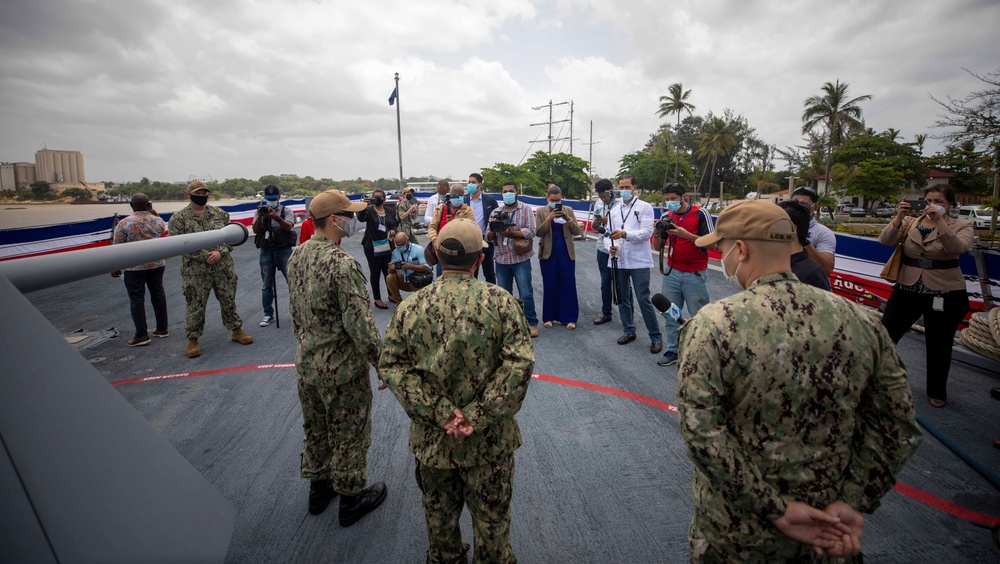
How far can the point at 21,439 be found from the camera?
96 centimetres

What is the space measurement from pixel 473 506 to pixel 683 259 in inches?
150

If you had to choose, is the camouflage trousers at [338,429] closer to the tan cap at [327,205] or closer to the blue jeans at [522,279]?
the tan cap at [327,205]

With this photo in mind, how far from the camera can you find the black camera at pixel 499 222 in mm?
5895

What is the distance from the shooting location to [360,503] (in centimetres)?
291

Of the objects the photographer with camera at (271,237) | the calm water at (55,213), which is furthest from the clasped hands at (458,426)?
the calm water at (55,213)

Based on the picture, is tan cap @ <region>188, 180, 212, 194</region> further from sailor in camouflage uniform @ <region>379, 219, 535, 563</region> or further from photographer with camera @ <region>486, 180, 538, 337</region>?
sailor in camouflage uniform @ <region>379, 219, 535, 563</region>

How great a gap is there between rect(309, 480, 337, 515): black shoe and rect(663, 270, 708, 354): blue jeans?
3743mm

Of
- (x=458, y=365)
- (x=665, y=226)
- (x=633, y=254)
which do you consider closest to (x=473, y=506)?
(x=458, y=365)

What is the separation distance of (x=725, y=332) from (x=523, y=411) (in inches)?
114

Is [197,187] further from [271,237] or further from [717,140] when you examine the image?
[717,140]

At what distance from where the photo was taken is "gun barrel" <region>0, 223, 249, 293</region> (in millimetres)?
1112

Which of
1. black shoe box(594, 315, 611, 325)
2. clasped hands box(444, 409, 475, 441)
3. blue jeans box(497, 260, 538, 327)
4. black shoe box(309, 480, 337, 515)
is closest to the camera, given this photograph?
clasped hands box(444, 409, 475, 441)

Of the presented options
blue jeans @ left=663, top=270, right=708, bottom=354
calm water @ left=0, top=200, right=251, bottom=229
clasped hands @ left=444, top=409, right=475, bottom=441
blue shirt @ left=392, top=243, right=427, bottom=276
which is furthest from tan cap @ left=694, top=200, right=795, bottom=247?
calm water @ left=0, top=200, right=251, bottom=229

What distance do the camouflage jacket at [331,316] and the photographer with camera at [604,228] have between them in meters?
4.27
